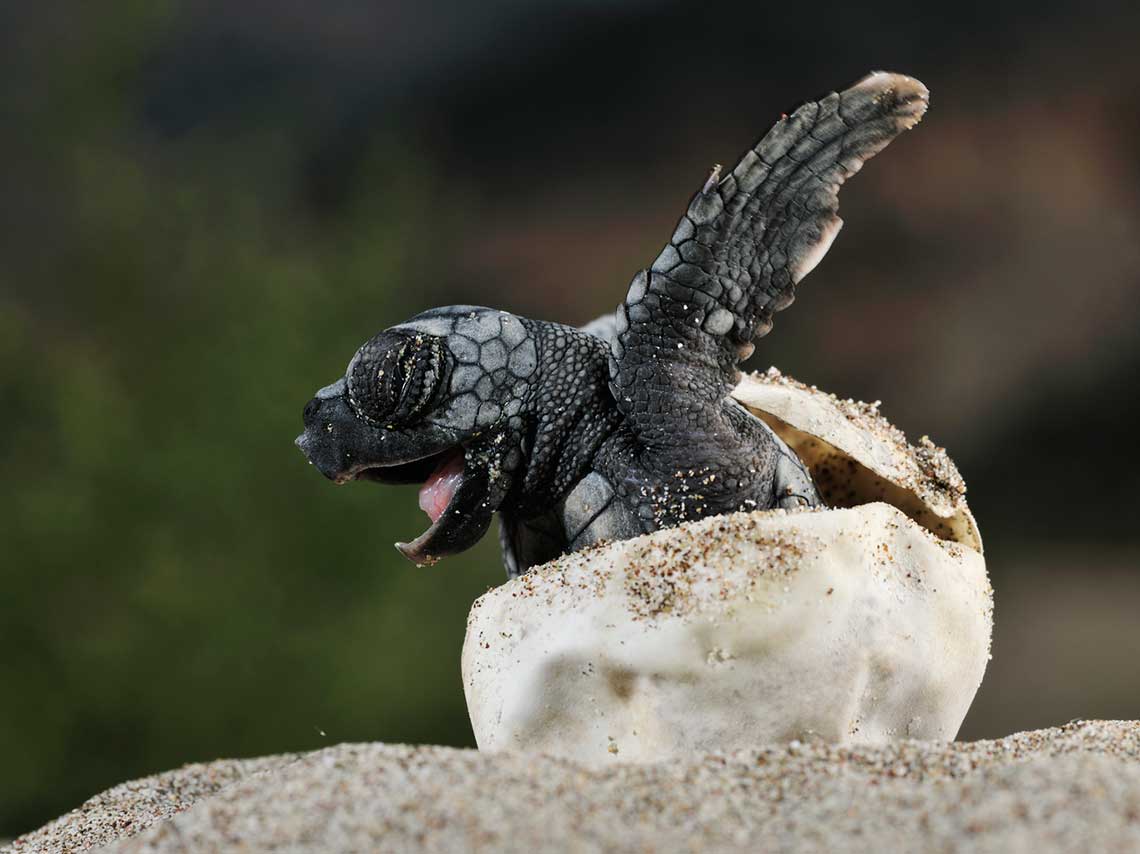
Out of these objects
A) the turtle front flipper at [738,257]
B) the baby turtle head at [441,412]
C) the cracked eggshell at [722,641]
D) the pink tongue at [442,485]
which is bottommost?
the cracked eggshell at [722,641]

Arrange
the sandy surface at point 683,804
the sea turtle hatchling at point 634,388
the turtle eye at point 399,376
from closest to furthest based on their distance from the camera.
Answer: the sandy surface at point 683,804, the sea turtle hatchling at point 634,388, the turtle eye at point 399,376

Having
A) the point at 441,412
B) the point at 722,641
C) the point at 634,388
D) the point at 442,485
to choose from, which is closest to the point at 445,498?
the point at 442,485

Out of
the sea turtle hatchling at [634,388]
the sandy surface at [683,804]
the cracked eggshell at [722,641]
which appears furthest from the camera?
the sea turtle hatchling at [634,388]

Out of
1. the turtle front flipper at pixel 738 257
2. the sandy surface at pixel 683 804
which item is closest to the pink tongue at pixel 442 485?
the turtle front flipper at pixel 738 257

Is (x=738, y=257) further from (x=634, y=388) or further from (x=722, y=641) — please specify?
(x=722, y=641)

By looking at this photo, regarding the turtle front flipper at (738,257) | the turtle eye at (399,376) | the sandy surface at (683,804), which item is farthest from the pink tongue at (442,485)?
the sandy surface at (683,804)

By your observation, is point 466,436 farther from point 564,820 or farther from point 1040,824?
point 1040,824

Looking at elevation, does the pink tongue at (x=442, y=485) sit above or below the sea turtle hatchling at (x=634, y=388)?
below

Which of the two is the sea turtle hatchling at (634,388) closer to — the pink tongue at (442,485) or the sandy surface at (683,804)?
the pink tongue at (442,485)

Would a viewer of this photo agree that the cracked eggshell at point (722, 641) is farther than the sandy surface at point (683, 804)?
Yes
